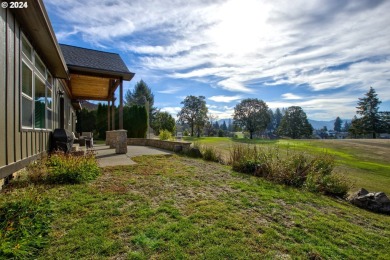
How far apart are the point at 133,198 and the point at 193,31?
6.44 m

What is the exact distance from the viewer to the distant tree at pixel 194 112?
41.4 meters

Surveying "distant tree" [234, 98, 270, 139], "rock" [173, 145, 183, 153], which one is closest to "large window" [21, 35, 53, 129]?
"rock" [173, 145, 183, 153]

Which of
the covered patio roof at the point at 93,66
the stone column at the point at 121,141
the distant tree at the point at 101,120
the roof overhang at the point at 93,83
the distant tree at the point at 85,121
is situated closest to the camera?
the covered patio roof at the point at 93,66

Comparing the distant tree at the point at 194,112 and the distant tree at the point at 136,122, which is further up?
the distant tree at the point at 194,112

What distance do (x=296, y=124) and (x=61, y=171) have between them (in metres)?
51.6

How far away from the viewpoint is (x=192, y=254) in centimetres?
227

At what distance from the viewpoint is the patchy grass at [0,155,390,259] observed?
2.35 metres

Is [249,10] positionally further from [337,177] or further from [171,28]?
[337,177]

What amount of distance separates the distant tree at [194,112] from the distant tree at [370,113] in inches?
1196

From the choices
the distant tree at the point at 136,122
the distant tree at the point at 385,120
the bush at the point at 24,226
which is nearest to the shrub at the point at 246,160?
the bush at the point at 24,226

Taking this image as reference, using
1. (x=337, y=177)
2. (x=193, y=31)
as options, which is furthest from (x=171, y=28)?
(x=337, y=177)

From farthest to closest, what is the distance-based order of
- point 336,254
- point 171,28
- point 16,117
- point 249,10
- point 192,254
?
point 171,28 → point 249,10 → point 16,117 → point 336,254 → point 192,254

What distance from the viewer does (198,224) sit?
292cm

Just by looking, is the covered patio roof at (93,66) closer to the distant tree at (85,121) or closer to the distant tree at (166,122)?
the distant tree at (85,121)
